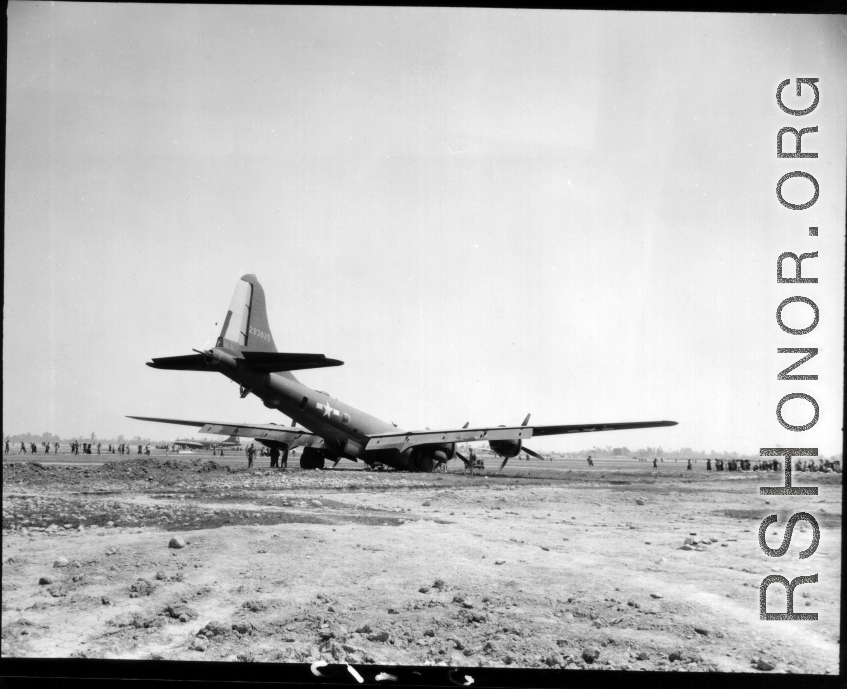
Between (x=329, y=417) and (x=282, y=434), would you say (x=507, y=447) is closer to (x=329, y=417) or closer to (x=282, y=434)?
(x=329, y=417)

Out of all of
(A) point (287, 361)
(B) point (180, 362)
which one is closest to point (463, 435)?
(A) point (287, 361)

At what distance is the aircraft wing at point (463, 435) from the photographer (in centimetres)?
1427

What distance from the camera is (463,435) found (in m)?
15.5

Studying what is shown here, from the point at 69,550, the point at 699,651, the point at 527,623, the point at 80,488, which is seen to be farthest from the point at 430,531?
the point at 80,488

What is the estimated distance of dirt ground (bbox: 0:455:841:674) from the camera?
14.0 feet

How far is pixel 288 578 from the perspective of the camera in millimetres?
5109

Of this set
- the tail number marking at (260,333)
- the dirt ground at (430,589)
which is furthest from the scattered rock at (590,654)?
the tail number marking at (260,333)

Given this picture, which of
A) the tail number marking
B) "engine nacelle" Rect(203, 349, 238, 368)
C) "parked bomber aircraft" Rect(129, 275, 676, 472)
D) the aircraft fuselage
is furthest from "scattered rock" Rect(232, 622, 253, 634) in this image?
the aircraft fuselage

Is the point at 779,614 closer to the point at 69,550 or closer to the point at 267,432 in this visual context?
the point at 69,550

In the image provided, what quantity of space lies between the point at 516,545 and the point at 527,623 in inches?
60.9

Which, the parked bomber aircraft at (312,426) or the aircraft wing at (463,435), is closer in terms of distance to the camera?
the parked bomber aircraft at (312,426)

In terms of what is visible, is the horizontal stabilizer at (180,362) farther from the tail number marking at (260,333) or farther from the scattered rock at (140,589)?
the tail number marking at (260,333)

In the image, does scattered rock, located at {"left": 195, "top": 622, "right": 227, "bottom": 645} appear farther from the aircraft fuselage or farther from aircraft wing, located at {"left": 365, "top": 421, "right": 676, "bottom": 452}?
aircraft wing, located at {"left": 365, "top": 421, "right": 676, "bottom": 452}

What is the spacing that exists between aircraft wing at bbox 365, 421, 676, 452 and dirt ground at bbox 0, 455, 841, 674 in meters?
7.04
